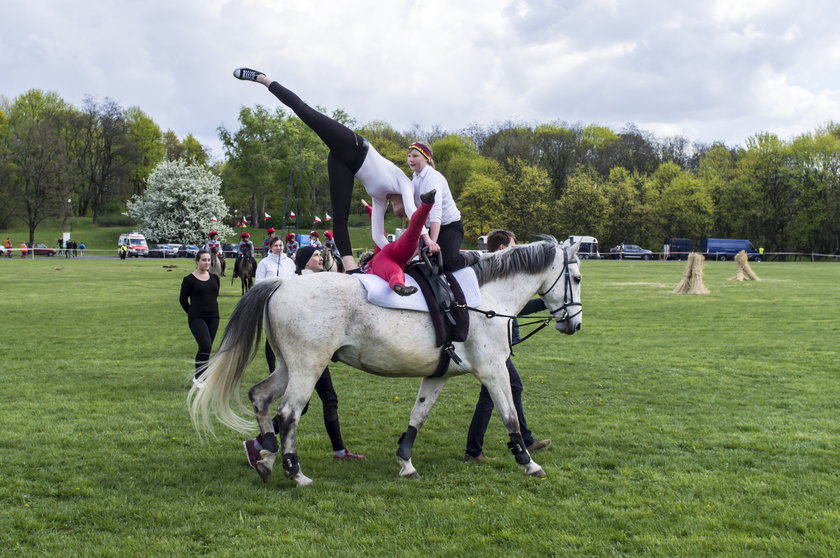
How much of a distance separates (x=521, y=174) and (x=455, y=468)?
79.7m

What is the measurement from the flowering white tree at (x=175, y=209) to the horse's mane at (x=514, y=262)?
80.9 m

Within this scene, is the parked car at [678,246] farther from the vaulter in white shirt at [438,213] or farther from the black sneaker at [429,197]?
the black sneaker at [429,197]

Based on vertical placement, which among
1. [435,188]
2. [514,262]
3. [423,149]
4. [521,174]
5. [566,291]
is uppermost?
[521,174]

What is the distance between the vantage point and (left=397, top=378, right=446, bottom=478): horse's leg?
275 inches

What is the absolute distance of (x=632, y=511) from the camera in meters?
5.94

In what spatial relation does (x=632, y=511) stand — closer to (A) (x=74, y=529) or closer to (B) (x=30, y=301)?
(A) (x=74, y=529)

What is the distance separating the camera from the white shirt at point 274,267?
523 inches

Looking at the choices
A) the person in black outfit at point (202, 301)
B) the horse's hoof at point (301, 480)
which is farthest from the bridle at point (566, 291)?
the person in black outfit at point (202, 301)

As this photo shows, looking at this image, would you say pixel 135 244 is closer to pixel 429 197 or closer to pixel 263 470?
pixel 263 470

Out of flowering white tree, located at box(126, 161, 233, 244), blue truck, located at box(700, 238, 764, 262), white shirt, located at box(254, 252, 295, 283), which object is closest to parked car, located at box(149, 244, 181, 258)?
flowering white tree, located at box(126, 161, 233, 244)

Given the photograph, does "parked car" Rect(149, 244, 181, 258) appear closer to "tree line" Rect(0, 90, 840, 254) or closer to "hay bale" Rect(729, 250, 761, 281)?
"tree line" Rect(0, 90, 840, 254)

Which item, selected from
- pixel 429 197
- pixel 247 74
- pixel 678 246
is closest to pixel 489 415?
pixel 429 197

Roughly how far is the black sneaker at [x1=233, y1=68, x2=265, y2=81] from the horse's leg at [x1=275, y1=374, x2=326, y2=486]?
2.75 m

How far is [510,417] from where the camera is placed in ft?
22.9
